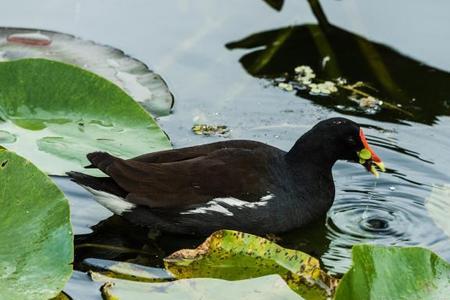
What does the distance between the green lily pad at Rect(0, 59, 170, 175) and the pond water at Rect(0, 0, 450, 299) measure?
1.08 feet

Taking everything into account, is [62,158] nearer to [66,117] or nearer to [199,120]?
[66,117]

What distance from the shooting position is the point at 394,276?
2.99 m

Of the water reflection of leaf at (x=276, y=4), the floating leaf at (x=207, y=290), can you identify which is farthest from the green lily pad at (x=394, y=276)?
the water reflection of leaf at (x=276, y=4)

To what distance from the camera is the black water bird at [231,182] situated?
4281mm

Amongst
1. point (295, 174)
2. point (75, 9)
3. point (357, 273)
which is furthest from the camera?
point (75, 9)

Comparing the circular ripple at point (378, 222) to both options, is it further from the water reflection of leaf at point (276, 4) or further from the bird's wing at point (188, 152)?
the water reflection of leaf at point (276, 4)

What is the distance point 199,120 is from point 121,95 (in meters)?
0.82

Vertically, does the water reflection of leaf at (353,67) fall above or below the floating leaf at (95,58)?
above

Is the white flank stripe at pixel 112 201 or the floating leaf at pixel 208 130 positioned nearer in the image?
the white flank stripe at pixel 112 201

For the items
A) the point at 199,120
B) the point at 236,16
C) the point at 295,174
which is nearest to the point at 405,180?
the point at 295,174

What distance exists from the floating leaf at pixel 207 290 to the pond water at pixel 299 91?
565 millimetres

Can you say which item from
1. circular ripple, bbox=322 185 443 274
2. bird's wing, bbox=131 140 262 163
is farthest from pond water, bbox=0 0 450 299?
bird's wing, bbox=131 140 262 163

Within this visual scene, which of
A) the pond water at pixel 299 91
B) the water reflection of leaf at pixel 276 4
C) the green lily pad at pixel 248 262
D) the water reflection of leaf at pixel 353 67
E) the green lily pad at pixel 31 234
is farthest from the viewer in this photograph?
the water reflection of leaf at pixel 276 4

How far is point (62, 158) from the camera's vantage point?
4273 millimetres
